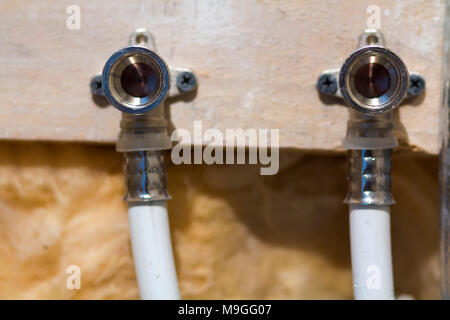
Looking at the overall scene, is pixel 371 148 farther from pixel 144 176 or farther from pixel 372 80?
pixel 144 176

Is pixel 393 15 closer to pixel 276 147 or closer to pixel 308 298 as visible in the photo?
pixel 276 147

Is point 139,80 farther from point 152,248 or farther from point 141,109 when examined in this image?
point 152,248

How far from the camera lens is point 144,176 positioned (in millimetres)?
446

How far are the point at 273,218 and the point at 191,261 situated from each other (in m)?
0.10

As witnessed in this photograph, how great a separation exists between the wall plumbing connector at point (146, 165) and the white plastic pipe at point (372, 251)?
0.16m

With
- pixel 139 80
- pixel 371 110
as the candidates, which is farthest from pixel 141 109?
pixel 371 110

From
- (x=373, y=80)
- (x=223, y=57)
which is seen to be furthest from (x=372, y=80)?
(x=223, y=57)

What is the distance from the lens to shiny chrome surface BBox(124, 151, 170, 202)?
45 centimetres

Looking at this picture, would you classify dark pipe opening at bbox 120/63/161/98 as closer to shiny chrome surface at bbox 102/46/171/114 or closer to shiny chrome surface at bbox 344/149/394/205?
shiny chrome surface at bbox 102/46/171/114

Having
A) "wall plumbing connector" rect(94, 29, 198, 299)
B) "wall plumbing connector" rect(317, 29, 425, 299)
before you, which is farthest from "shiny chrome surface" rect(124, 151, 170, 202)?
"wall plumbing connector" rect(317, 29, 425, 299)

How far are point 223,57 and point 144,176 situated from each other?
0.44ft

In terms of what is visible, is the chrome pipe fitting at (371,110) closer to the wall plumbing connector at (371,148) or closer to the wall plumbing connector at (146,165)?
A: the wall plumbing connector at (371,148)

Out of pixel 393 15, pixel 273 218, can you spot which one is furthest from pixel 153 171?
pixel 393 15

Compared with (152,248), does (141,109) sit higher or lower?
higher
